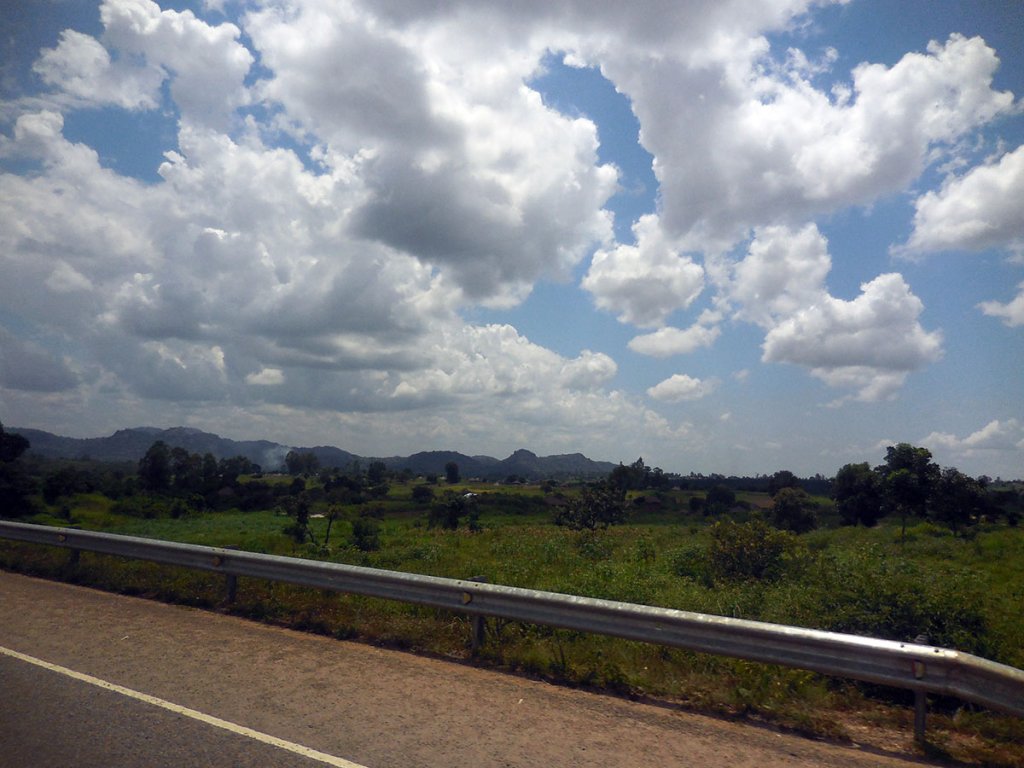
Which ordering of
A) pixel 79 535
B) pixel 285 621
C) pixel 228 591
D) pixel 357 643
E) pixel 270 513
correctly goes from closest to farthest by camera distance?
1. pixel 357 643
2. pixel 285 621
3. pixel 228 591
4. pixel 79 535
5. pixel 270 513

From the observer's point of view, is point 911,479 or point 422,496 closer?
point 911,479

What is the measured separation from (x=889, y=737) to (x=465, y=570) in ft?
29.0

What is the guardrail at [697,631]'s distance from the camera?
17.6 ft

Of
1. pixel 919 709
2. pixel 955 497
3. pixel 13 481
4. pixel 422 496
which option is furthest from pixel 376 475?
pixel 919 709

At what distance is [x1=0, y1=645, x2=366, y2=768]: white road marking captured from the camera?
→ 16.5 feet

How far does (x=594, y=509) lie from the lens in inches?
1615

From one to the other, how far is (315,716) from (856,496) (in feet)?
140

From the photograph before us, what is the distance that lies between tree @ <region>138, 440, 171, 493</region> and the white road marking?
78399 millimetres

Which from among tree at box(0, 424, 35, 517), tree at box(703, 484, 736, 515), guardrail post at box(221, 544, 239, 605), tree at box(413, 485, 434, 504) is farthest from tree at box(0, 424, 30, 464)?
tree at box(703, 484, 736, 515)

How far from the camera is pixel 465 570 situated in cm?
1354

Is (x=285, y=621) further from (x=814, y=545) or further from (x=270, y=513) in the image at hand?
(x=270, y=513)

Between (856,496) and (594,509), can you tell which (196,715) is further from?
(856,496)

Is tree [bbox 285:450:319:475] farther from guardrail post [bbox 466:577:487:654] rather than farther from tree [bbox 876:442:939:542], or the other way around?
guardrail post [bbox 466:577:487:654]

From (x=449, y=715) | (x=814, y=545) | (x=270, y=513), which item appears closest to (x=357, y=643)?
(x=449, y=715)
